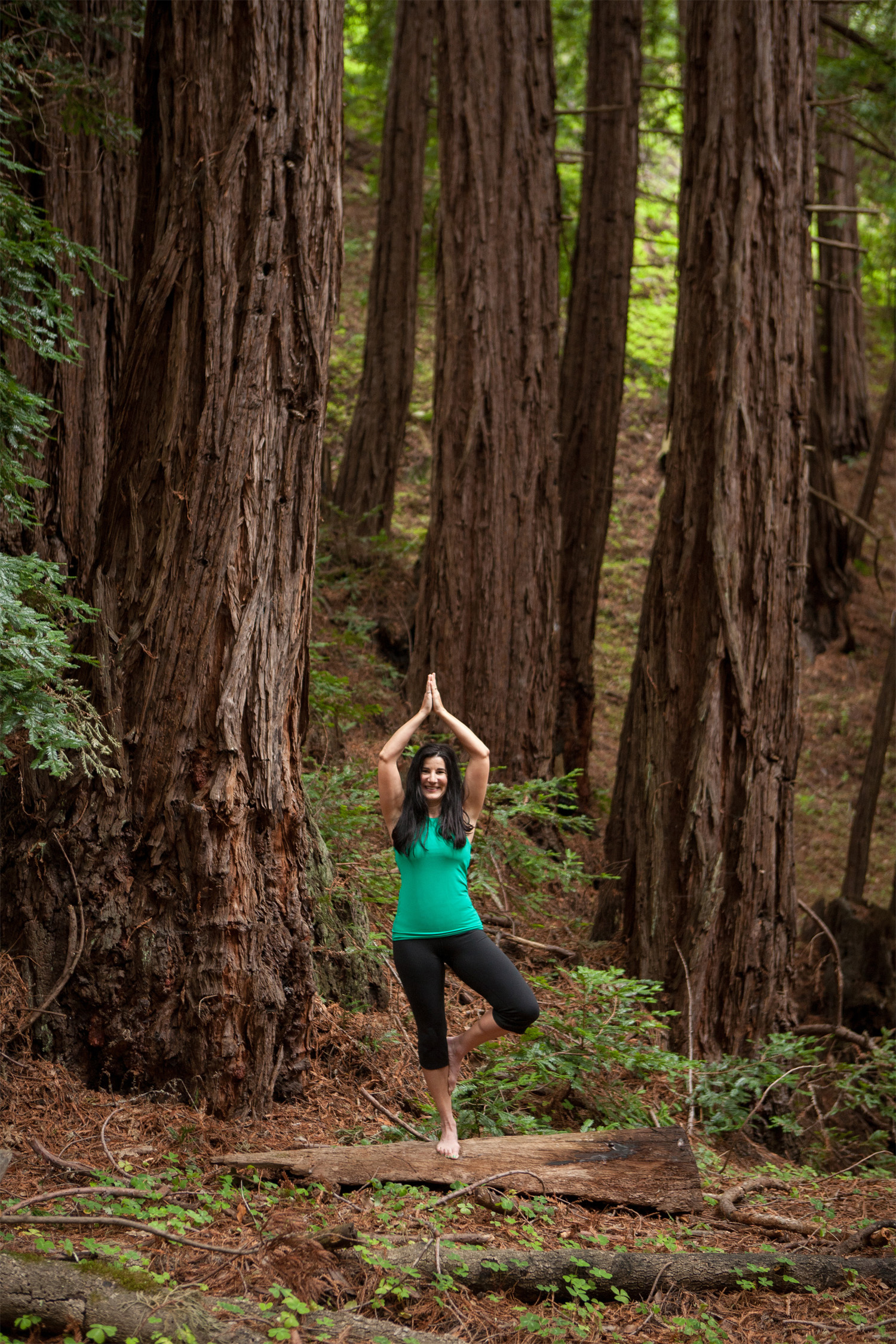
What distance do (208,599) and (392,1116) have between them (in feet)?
7.79

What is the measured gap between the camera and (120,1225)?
332cm

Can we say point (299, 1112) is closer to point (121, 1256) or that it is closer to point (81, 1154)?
point (81, 1154)

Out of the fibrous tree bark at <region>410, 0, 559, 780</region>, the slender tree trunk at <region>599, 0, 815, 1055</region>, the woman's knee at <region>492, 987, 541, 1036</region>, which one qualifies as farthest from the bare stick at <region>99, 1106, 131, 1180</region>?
the fibrous tree bark at <region>410, 0, 559, 780</region>

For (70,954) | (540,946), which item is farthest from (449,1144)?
(540,946)

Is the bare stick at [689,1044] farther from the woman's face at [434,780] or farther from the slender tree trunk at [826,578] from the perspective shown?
the slender tree trunk at [826,578]

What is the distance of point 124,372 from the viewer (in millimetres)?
4688

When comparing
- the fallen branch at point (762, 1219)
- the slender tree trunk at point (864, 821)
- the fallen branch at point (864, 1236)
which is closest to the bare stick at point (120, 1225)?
the fallen branch at point (762, 1219)

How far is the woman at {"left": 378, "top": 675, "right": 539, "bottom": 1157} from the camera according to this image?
14.0ft

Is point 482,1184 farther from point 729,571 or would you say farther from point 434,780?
point 729,571

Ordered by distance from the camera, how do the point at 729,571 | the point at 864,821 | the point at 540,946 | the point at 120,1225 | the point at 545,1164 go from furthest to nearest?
the point at 864,821 < the point at 729,571 < the point at 540,946 < the point at 545,1164 < the point at 120,1225

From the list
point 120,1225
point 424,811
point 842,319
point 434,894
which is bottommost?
point 120,1225

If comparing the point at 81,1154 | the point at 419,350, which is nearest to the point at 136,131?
the point at 81,1154

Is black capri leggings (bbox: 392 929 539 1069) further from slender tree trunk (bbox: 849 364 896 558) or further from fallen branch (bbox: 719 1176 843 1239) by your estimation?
slender tree trunk (bbox: 849 364 896 558)

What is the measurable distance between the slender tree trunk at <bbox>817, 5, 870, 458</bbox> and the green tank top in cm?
1496
